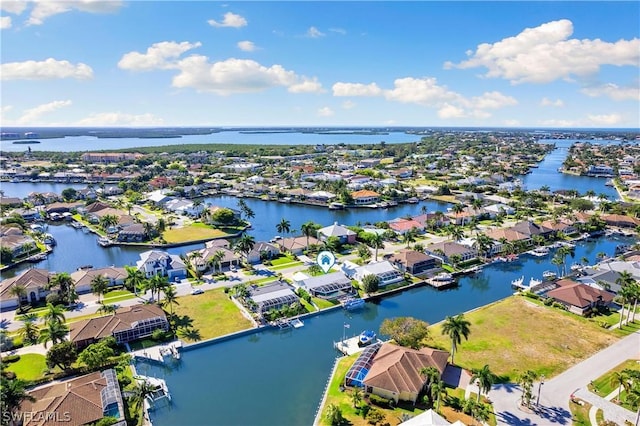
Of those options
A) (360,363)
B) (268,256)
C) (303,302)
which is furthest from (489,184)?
(360,363)

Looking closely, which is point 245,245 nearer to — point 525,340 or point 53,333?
point 53,333

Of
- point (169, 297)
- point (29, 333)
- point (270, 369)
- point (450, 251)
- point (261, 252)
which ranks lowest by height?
point (270, 369)

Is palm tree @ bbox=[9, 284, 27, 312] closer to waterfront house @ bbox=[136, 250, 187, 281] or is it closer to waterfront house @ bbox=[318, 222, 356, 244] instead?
waterfront house @ bbox=[136, 250, 187, 281]

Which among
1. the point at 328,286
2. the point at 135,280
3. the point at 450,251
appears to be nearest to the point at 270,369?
the point at 328,286

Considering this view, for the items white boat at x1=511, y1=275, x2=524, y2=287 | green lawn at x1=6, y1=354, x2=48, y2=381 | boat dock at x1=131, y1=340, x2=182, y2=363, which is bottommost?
white boat at x1=511, y1=275, x2=524, y2=287

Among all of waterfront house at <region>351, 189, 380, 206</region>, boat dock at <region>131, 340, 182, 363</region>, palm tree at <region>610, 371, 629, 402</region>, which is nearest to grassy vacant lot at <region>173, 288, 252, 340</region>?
boat dock at <region>131, 340, 182, 363</region>

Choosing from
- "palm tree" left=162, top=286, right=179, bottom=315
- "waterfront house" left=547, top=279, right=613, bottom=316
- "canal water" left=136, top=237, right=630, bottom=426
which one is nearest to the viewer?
"canal water" left=136, top=237, right=630, bottom=426
